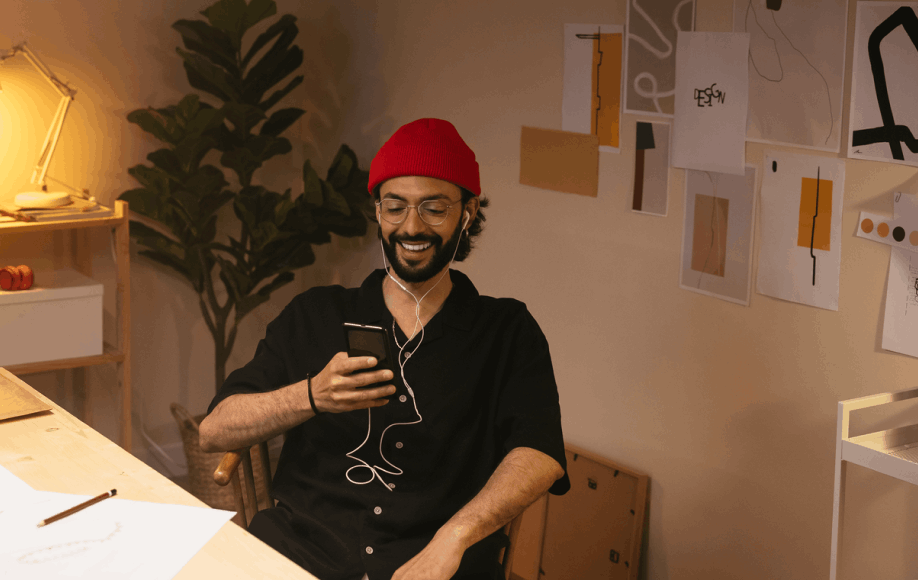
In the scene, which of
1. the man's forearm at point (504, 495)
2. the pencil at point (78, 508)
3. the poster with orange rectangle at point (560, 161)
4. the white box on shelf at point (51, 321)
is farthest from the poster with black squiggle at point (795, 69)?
the white box on shelf at point (51, 321)

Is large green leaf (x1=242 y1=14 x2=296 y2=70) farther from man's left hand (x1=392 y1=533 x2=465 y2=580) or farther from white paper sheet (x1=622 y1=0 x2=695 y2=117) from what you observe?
man's left hand (x1=392 y1=533 x2=465 y2=580)

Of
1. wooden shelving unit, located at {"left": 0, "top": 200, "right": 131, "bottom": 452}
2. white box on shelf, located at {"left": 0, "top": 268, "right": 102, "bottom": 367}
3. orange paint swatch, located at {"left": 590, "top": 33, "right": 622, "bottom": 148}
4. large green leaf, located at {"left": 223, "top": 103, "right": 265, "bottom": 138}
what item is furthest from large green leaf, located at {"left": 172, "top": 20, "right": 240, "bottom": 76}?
orange paint swatch, located at {"left": 590, "top": 33, "right": 622, "bottom": 148}

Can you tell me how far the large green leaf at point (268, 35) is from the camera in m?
3.19

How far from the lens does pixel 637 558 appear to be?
2.40 m

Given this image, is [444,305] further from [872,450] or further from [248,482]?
[872,450]

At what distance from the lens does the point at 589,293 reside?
2.60 metres

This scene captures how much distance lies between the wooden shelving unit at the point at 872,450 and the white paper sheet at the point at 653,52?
3.10 ft

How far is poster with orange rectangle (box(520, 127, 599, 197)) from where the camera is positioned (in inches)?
99.6

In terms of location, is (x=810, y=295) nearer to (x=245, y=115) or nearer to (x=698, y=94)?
(x=698, y=94)

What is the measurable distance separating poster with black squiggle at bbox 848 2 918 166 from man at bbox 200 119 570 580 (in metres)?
0.81

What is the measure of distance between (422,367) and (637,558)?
3.46ft

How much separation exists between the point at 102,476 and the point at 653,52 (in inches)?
66.2

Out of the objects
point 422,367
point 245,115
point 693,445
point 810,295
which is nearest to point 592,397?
point 693,445

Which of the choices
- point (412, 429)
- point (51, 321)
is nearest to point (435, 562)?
point (412, 429)
